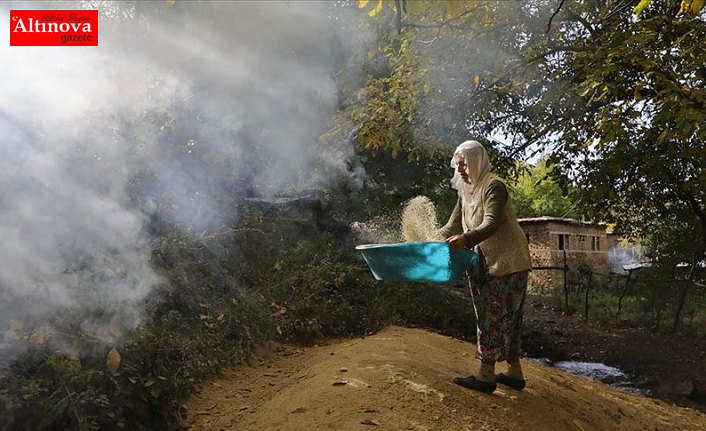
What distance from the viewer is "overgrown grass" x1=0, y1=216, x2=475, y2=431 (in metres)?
2.76

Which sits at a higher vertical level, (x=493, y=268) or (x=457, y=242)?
(x=457, y=242)

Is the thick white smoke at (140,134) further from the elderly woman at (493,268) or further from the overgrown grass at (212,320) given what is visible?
the elderly woman at (493,268)

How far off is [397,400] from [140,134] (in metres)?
5.35

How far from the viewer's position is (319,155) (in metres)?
9.32

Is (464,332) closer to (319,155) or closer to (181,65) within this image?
(319,155)

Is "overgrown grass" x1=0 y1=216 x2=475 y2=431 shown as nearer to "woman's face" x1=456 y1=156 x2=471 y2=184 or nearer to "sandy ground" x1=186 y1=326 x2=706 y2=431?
"sandy ground" x1=186 y1=326 x2=706 y2=431

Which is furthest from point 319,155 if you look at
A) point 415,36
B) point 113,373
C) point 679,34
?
point 113,373

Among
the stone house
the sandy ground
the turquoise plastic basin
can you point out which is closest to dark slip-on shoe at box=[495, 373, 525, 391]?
the sandy ground

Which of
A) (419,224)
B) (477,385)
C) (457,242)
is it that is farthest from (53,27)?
(477,385)

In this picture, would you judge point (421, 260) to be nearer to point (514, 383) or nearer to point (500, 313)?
point (500, 313)

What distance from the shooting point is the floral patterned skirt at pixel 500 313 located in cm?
363

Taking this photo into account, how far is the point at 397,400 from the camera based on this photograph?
3207mm

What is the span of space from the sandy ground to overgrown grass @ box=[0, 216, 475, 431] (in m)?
0.33

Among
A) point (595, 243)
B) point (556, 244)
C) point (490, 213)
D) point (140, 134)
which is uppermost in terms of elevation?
point (140, 134)
